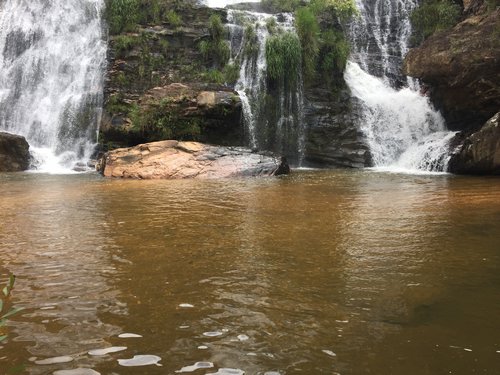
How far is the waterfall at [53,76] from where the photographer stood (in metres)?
17.5

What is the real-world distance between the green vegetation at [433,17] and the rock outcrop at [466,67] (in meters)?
2.08

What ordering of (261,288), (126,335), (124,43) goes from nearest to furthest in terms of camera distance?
(126,335) < (261,288) < (124,43)

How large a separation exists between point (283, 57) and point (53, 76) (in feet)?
30.8

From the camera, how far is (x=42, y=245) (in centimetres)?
433

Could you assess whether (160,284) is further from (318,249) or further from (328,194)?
(328,194)

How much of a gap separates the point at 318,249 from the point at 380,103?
15186 millimetres

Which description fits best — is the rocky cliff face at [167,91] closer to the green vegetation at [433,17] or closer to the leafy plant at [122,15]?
the leafy plant at [122,15]

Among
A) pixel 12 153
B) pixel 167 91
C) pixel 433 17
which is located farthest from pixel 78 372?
pixel 433 17

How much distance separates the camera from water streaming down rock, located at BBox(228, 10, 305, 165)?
17406 millimetres

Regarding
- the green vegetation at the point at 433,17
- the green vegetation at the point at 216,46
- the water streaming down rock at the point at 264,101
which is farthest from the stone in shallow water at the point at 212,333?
the green vegetation at the point at 433,17

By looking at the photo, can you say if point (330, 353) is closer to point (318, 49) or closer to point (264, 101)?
point (264, 101)

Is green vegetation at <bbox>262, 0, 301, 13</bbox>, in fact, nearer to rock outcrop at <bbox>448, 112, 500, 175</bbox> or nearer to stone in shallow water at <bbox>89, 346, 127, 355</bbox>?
rock outcrop at <bbox>448, 112, 500, 175</bbox>

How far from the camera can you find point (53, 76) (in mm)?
18906

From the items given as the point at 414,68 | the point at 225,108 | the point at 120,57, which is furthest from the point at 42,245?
the point at 120,57
